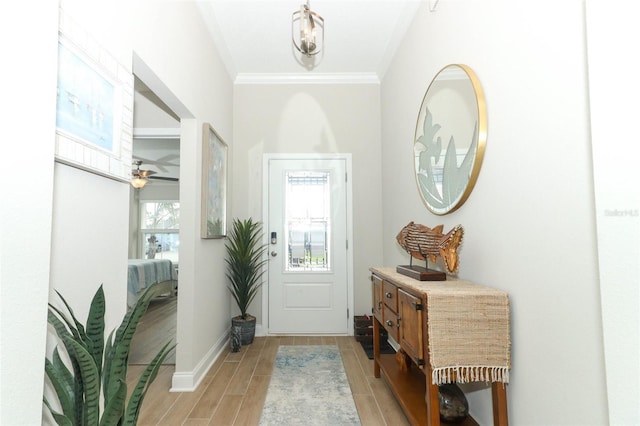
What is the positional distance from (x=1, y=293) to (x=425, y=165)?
2.32 metres

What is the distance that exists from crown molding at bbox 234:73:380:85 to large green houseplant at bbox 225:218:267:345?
5.46ft

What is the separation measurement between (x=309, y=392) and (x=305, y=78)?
3.27 m

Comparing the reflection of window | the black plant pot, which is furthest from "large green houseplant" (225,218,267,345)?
the reflection of window

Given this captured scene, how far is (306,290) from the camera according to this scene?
3982 millimetres

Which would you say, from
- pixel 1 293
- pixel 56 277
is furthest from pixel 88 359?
pixel 56 277

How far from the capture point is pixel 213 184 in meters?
3.11

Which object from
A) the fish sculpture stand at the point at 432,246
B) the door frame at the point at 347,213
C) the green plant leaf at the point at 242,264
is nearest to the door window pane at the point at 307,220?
the door frame at the point at 347,213

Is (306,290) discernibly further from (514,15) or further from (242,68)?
(514,15)

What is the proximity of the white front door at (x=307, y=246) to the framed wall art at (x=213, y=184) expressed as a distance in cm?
66

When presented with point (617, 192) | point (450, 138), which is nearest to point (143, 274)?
point (450, 138)

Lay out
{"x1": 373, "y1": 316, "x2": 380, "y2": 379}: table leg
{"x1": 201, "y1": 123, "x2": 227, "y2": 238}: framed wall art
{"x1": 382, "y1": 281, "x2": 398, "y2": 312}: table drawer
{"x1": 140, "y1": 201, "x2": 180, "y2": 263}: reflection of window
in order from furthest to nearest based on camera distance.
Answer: {"x1": 140, "y1": 201, "x2": 180, "y2": 263}: reflection of window < {"x1": 201, "y1": 123, "x2": 227, "y2": 238}: framed wall art < {"x1": 373, "y1": 316, "x2": 380, "y2": 379}: table leg < {"x1": 382, "y1": 281, "x2": 398, "y2": 312}: table drawer

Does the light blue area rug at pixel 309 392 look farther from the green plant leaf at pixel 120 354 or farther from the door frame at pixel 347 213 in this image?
the green plant leaf at pixel 120 354

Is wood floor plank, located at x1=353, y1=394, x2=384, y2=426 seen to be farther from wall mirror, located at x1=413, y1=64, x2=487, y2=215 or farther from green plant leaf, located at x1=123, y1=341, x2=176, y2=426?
green plant leaf, located at x1=123, y1=341, x2=176, y2=426

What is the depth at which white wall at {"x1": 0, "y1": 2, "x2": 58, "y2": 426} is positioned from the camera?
0.86 m
